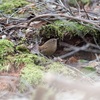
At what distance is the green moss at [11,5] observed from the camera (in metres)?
3.48

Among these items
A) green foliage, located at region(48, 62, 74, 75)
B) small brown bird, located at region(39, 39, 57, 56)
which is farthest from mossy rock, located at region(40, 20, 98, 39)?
green foliage, located at region(48, 62, 74, 75)

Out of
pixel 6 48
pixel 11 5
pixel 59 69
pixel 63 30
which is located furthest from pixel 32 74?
pixel 11 5

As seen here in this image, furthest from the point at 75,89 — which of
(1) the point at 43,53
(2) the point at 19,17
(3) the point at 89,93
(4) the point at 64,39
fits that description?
(2) the point at 19,17

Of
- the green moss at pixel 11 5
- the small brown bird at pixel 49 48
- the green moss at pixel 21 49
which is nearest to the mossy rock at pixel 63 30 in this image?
the small brown bird at pixel 49 48

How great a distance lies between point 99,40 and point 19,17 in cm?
90

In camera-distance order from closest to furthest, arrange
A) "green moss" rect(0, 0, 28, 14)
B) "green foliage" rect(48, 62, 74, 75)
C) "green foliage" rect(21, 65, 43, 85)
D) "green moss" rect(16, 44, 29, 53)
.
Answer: "green foliage" rect(21, 65, 43, 85) → "green foliage" rect(48, 62, 74, 75) → "green moss" rect(16, 44, 29, 53) → "green moss" rect(0, 0, 28, 14)

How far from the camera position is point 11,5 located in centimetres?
357

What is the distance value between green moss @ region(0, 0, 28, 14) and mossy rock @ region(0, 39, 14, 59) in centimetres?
101

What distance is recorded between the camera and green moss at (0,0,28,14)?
348cm

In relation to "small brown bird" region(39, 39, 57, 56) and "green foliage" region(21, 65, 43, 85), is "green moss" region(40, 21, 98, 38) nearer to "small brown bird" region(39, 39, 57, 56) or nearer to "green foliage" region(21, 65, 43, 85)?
"small brown bird" region(39, 39, 57, 56)

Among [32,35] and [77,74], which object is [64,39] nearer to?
[32,35]

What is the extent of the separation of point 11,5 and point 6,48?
4.16 ft

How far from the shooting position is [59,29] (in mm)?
2795

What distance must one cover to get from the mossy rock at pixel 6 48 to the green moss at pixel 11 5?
1.01m
